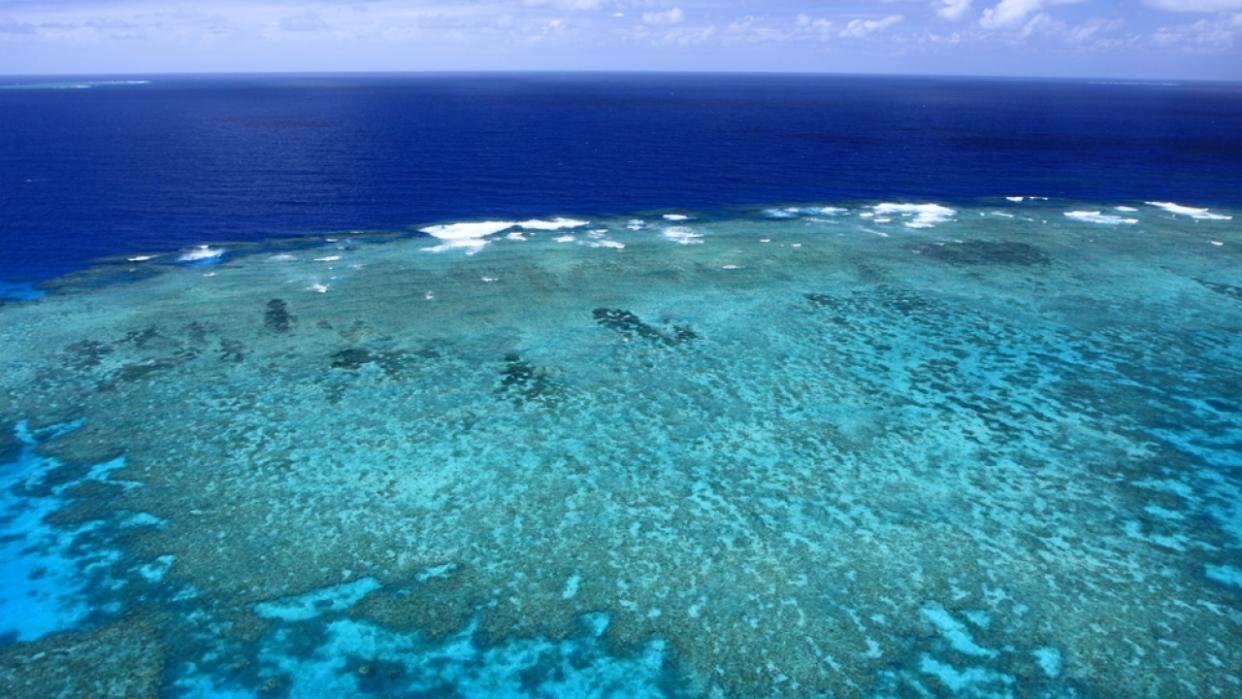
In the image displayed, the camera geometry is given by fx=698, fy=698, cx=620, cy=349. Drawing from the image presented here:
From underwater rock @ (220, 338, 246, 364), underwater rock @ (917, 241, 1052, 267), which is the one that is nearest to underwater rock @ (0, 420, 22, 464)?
underwater rock @ (220, 338, 246, 364)

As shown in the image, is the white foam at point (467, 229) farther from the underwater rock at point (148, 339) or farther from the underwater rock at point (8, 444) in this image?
the underwater rock at point (8, 444)

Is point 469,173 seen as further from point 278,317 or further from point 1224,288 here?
point 1224,288

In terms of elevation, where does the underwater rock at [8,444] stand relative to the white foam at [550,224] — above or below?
below

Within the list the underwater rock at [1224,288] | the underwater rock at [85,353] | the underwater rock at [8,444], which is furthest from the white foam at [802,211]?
the underwater rock at [8,444]

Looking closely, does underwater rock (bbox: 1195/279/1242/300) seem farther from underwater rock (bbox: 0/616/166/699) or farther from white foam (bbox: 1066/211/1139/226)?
underwater rock (bbox: 0/616/166/699)

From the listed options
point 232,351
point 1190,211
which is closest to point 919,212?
point 1190,211
